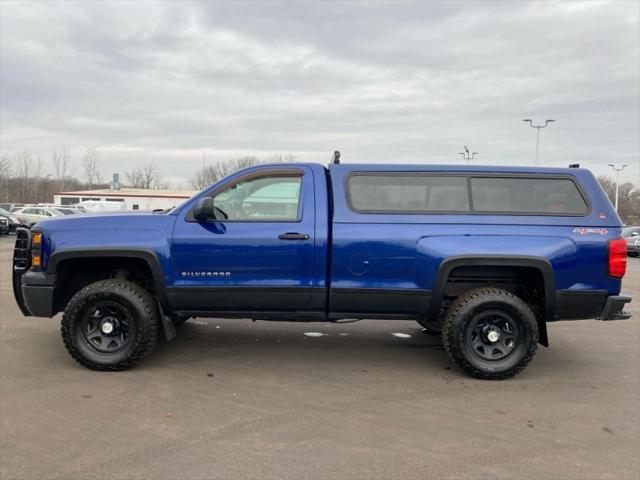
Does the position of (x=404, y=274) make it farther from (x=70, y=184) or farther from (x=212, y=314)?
(x=70, y=184)

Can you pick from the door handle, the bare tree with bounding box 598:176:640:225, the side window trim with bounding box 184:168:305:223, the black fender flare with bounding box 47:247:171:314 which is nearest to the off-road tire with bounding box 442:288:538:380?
the door handle

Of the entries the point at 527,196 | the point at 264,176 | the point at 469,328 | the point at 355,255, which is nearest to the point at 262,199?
the point at 264,176

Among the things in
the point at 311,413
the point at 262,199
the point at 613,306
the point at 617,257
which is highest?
the point at 262,199

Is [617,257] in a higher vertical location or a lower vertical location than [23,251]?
higher

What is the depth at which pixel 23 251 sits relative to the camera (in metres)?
4.82

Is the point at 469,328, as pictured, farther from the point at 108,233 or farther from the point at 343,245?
the point at 108,233

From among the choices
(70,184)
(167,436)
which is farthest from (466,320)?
(70,184)

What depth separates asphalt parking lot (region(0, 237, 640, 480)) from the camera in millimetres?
3107

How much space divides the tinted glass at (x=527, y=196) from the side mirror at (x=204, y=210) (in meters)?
2.41

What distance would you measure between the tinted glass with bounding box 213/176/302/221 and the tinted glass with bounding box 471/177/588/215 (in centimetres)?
170

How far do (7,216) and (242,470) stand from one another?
1077 inches

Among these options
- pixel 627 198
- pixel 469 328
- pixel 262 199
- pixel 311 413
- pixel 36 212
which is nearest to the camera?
pixel 311 413

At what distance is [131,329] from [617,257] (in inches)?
175

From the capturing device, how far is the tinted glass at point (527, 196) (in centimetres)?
473
